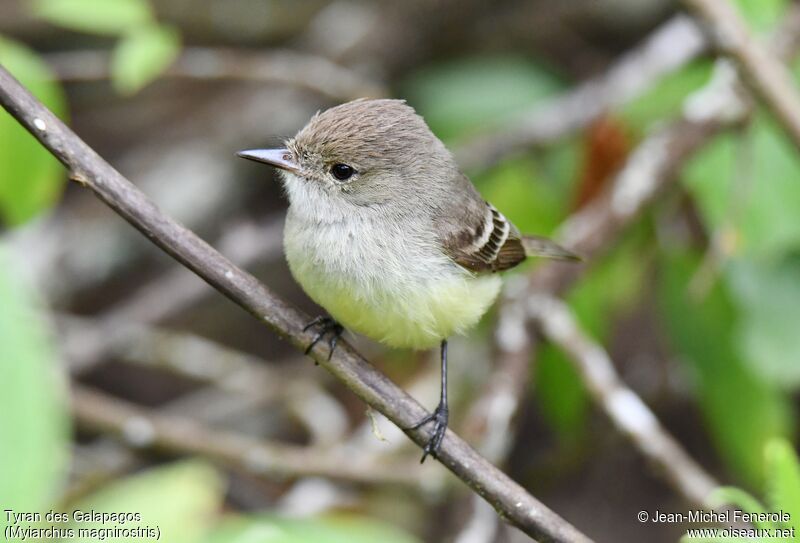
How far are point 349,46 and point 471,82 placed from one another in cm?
78

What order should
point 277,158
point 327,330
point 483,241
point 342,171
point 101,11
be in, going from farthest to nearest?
point 101,11
point 483,241
point 342,171
point 277,158
point 327,330

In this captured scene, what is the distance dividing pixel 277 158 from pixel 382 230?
0.38 m

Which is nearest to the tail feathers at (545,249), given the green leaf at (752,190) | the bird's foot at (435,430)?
the green leaf at (752,190)

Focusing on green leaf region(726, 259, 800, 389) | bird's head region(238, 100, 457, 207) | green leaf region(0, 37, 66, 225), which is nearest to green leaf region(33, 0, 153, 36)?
green leaf region(0, 37, 66, 225)

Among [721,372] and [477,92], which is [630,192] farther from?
[477,92]

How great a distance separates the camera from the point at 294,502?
4086mm

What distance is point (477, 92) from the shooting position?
510 centimetres

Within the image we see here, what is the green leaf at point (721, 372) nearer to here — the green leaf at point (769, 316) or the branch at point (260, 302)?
the green leaf at point (769, 316)

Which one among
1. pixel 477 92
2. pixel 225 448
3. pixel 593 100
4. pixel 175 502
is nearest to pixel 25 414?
pixel 175 502

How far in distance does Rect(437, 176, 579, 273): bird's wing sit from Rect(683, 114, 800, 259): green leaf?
70cm

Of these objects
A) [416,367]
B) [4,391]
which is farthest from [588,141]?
[4,391]

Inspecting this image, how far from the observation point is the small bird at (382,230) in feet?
8.45

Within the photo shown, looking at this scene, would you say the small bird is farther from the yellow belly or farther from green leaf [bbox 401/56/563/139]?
green leaf [bbox 401/56/563/139]

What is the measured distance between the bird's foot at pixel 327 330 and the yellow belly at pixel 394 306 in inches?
1.2
